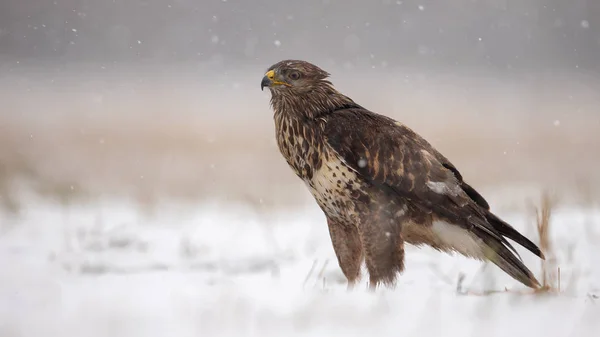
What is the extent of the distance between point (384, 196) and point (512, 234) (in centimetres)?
80

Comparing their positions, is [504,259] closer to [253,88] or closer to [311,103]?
[311,103]

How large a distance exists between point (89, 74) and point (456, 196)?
27716 mm

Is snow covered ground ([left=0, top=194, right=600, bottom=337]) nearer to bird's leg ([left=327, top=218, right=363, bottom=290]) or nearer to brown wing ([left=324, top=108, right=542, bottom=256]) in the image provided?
bird's leg ([left=327, top=218, right=363, bottom=290])

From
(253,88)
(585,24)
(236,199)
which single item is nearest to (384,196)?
(236,199)

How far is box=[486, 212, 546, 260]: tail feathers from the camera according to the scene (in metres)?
4.66

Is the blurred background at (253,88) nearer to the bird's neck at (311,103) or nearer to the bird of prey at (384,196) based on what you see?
the bird's neck at (311,103)

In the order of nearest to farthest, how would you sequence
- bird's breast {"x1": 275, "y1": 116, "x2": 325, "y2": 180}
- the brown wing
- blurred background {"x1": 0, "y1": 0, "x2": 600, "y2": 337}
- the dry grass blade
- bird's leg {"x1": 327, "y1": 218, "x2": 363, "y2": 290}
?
blurred background {"x1": 0, "y1": 0, "x2": 600, "y2": 337} < the dry grass blade < the brown wing < bird's breast {"x1": 275, "y1": 116, "x2": 325, "y2": 180} < bird's leg {"x1": 327, "y1": 218, "x2": 363, "y2": 290}

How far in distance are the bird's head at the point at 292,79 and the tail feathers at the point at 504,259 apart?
1.50m

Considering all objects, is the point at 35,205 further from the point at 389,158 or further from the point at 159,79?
the point at 159,79

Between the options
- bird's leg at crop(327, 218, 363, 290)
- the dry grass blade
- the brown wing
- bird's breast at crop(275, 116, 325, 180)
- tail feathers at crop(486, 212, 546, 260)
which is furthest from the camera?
bird's leg at crop(327, 218, 363, 290)

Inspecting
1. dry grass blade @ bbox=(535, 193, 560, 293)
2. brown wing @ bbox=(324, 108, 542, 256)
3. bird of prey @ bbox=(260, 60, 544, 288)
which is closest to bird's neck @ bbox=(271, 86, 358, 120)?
bird of prey @ bbox=(260, 60, 544, 288)

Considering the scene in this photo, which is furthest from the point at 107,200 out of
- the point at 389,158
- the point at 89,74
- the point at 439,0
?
the point at 439,0

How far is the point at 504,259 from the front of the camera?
4.84m

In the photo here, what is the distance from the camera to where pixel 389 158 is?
480 cm
